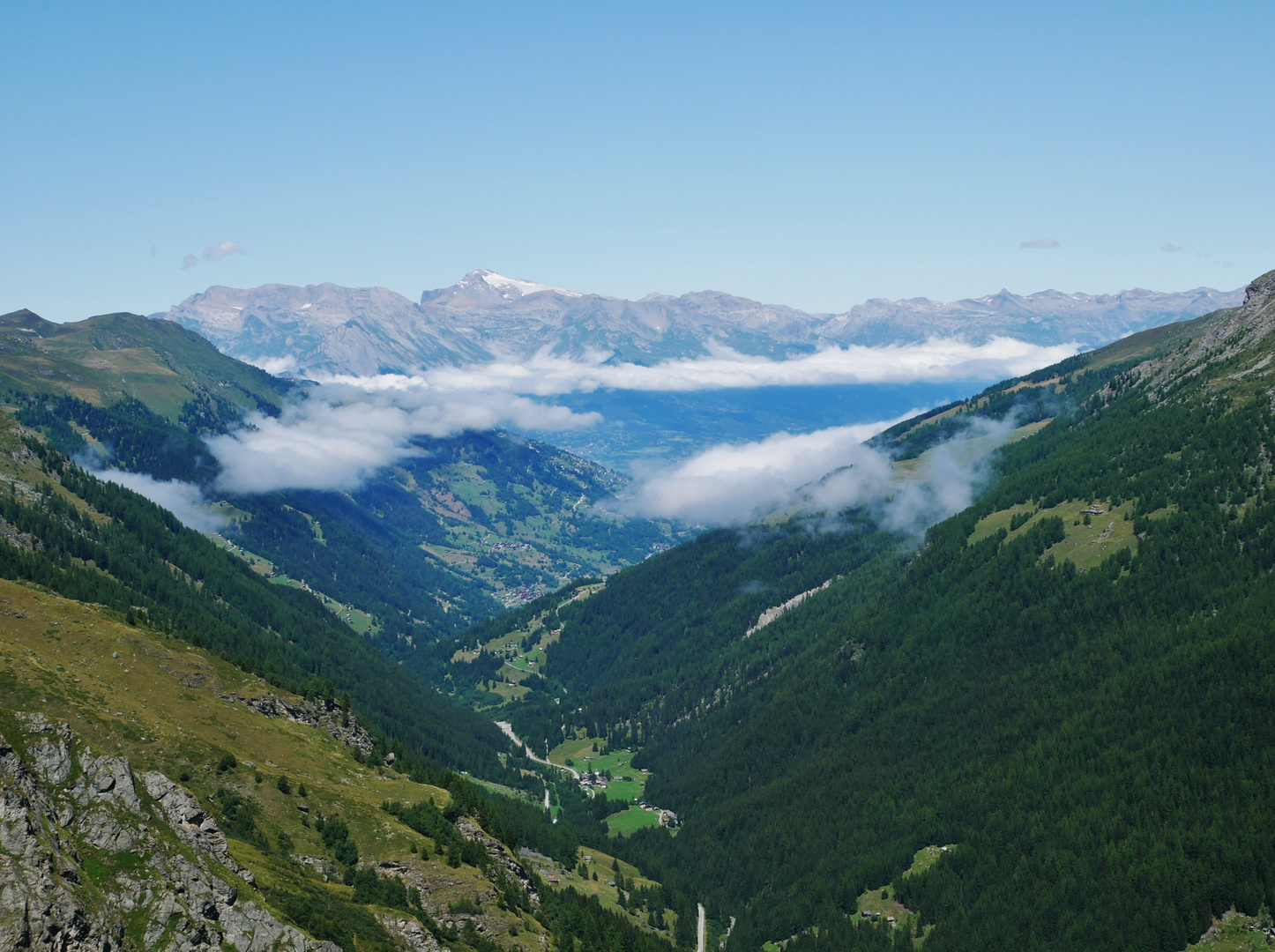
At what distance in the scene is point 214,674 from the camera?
151750 millimetres

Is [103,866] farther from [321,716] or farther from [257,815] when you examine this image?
[321,716]

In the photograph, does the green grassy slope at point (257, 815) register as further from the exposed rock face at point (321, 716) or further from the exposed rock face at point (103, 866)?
the exposed rock face at point (321, 716)

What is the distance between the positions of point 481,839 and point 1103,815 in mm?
117162

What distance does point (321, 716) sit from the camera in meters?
165

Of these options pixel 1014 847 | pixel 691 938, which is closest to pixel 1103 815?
pixel 1014 847

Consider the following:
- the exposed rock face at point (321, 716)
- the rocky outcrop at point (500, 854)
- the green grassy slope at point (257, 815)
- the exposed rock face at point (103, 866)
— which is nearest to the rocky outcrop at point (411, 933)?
the green grassy slope at point (257, 815)

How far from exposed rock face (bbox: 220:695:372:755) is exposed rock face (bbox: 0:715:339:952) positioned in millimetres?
65851

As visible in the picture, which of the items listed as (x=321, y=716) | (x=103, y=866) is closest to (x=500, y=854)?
(x=321, y=716)

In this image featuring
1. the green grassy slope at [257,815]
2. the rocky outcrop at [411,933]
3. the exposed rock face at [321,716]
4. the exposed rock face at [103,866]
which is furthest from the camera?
the exposed rock face at [321,716]

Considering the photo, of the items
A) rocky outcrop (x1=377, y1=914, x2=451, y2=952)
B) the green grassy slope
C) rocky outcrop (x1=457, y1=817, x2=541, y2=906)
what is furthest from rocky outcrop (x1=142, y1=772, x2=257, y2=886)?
rocky outcrop (x1=457, y1=817, x2=541, y2=906)

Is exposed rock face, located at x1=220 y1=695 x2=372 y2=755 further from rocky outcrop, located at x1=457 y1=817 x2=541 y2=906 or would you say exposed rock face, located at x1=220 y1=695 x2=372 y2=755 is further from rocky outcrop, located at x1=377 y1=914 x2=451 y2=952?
rocky outcrop, located at x1=377 y1=914 x2=451 y2=952

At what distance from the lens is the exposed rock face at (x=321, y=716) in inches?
5984

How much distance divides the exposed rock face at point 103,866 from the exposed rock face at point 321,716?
65.9m

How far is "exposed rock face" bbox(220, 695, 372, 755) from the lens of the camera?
499 ft
